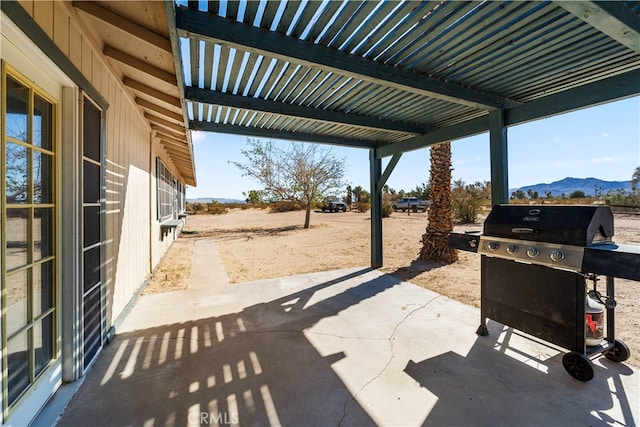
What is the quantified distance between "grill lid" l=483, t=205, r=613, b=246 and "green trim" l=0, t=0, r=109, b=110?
11.7ft

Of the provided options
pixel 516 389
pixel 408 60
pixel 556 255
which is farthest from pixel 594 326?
pixel 408 60

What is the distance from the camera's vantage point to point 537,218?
232cm

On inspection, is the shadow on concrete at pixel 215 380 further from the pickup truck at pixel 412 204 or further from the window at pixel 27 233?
the pickup truck at pixel 412 204

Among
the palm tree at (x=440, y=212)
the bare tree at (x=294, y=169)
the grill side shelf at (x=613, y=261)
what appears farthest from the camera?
the bare tree at (x=294, y=169)

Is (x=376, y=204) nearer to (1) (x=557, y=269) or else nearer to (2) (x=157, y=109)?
(1) (x=557, y=269)

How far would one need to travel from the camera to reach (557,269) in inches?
86.7

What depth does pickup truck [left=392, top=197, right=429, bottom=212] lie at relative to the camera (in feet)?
81.8

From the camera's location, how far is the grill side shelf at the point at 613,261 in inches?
66.8

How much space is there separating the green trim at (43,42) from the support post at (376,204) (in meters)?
4.66

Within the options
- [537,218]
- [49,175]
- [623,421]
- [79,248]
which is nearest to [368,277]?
[537,218]

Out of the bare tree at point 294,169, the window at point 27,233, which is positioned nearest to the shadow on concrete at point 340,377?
the window at point 27,233

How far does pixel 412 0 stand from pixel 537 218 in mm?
2023

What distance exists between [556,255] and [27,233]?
364 centimetres

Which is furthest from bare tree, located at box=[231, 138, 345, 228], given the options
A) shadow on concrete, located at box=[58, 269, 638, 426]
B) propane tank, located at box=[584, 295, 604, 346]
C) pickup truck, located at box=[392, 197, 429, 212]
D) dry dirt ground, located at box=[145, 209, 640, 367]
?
propane tank, located at box=[584, 295, 604, 346]
